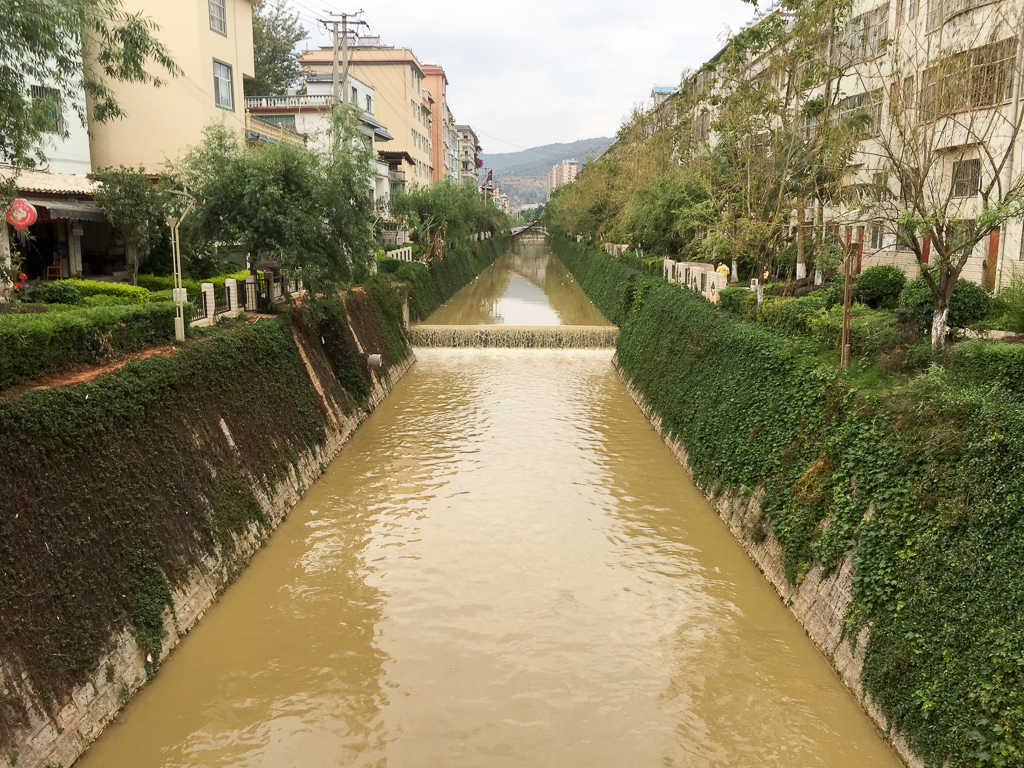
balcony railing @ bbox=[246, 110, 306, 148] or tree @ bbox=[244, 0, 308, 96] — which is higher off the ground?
tree @ bbox=[244, 0, 308, 96]

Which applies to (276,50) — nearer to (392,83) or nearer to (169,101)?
(392,83)

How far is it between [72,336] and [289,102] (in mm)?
34073

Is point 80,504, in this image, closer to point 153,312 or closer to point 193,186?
point 153,312

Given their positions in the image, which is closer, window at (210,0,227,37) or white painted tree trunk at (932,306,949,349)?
white painted tree trunk at (932,306,949,349)

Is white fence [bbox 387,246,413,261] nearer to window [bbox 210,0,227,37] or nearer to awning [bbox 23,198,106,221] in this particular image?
window [bbox 210,0,227,37]

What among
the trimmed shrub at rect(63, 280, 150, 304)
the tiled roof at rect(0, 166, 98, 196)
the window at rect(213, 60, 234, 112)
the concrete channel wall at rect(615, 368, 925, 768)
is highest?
the window at rect(213, 60, 234, 112)

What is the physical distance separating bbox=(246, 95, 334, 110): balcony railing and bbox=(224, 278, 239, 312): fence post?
979 inches

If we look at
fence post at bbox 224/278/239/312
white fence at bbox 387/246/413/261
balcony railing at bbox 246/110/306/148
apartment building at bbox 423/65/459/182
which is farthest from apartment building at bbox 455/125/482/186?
fence post at bbox 224/278/239/312

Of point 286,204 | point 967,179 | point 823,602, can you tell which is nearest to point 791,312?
point 823,602

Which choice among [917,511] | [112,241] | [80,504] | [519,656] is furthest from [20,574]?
[112,241]

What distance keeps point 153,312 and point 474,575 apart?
24.9 feet

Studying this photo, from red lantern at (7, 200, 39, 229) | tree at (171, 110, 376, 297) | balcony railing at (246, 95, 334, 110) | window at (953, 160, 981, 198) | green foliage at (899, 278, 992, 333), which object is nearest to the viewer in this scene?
green foliage at (899, 278, 992, 333)

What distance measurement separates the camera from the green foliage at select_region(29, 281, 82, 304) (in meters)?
16.5

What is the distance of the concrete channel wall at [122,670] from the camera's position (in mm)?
7270
